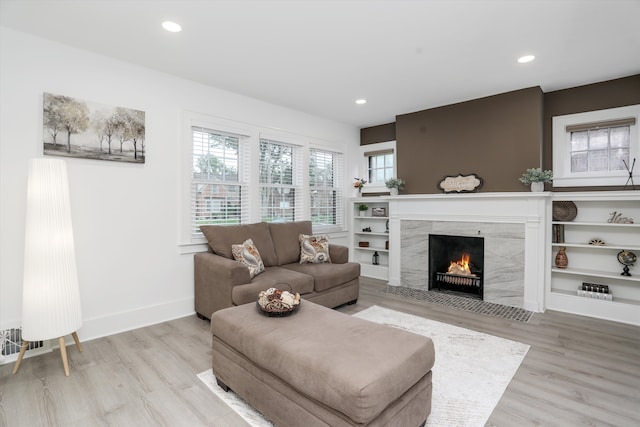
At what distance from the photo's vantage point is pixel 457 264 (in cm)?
462

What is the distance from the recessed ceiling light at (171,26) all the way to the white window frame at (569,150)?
441 cm

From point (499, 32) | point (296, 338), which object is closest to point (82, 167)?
point (296, 338)

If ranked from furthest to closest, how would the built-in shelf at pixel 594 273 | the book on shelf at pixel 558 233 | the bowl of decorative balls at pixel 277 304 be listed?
the book on shelf at pixel 558 233, the built-in shelf at pixel 594 273, the bowl of decorative balls at pixel 277 304

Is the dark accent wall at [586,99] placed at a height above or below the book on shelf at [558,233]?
above

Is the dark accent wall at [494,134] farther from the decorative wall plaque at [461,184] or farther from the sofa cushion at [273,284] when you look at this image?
the sofa cushion at [273,284]

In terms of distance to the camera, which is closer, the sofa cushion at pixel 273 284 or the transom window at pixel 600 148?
the sofa cushion at pixel 273 284

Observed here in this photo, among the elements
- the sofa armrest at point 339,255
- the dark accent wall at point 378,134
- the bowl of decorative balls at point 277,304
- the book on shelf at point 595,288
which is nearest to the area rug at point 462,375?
the bowl of decorative balls at point 277,304

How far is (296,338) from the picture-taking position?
5.86 feet

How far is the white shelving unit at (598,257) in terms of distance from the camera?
345cm

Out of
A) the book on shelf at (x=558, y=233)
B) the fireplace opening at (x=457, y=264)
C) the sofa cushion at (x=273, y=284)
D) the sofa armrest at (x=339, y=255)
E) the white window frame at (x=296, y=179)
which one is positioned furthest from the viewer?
the white window frame at (x=296, y=179)

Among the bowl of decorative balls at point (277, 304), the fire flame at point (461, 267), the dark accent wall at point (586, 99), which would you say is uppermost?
the dark accent wall at point (586, 99)

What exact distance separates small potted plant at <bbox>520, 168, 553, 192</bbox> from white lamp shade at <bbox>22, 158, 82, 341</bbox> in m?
4.76

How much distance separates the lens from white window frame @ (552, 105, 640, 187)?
3.57 meters

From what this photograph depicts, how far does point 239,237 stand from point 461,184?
3.15m
